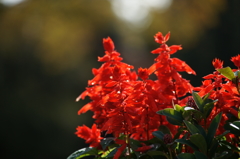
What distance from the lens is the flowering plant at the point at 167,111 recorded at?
1.01 meters

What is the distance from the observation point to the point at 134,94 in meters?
1.08

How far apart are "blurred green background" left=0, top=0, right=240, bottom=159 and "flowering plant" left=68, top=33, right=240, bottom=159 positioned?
414 cm

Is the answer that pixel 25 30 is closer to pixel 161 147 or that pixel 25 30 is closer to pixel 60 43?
pixel 60 43

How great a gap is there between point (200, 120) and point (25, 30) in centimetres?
541

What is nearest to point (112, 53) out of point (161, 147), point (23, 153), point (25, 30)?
point (161, 147)

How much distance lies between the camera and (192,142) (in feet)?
3.22

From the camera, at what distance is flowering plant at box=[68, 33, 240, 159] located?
3.33ft

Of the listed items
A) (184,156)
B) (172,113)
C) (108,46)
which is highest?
(108,46)

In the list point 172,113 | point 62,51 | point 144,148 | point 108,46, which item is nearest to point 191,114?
point 172,113

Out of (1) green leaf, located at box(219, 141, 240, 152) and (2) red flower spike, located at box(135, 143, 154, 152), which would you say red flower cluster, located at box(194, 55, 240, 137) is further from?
(2) red flower spike, located at box(135, 143, 154, 152)

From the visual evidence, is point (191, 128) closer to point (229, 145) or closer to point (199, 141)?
point (199, 141)

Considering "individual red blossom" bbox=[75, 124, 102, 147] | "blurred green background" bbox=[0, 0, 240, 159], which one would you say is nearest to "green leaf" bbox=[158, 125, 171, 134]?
"individual red blossom" bbox=[75, 124, 102, 147]

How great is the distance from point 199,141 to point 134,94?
0.25 metres

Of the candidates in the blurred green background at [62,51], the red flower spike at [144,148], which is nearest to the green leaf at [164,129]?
the red flower spike at [144,148]
